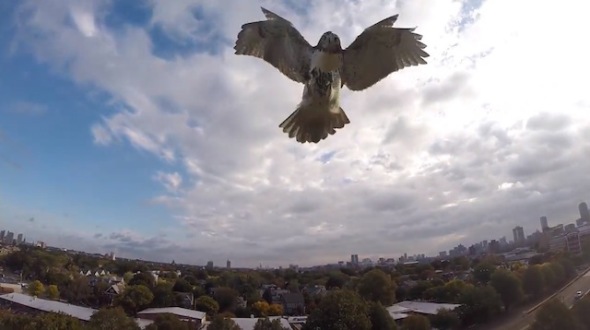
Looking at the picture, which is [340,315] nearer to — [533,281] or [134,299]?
[134,299]

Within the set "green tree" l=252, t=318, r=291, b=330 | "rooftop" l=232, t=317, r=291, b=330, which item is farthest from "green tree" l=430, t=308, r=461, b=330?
"green tree" l=252, t=318, r=291, b=330

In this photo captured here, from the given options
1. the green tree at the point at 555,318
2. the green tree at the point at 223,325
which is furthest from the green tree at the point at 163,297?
the green tree at the point at 555,318

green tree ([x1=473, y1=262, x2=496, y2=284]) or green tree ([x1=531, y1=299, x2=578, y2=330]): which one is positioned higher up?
green tree ([x1=473, y1=262, x2=496, y2=284])

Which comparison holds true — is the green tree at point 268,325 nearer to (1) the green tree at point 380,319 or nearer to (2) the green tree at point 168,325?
(2) the green tree at point 168,325

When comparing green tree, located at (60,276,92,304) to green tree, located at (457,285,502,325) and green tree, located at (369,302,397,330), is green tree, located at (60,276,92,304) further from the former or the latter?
green tree, located at (457,285,502,325)

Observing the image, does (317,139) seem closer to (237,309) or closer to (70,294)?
(237,309)

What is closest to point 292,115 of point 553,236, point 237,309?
point 237,309

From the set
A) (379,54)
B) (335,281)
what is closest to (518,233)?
(335,281)
